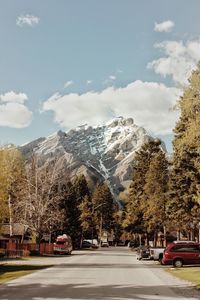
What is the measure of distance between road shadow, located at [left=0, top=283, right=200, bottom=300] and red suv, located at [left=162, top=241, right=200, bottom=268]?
1608cm

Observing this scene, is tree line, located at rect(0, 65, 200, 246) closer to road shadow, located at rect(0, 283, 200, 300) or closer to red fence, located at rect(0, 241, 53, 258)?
red fence, located at rect(0, 241, 53, 258)

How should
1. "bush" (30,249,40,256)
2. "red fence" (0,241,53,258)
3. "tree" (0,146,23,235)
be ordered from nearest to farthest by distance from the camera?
"tree" (0,146,23,235) < "red fence" (0,241,53,258) < "bush" (30,249,40,256)

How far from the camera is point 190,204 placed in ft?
155

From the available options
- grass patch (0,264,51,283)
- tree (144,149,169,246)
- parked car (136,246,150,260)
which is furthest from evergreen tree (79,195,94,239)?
grass patch (0,264,51,283)

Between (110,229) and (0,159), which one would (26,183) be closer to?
(0,159)

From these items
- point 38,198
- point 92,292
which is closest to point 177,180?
point 38,198

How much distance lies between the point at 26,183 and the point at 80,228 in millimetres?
37126

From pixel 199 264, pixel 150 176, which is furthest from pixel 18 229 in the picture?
pixel 199 264

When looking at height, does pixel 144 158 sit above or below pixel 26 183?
above

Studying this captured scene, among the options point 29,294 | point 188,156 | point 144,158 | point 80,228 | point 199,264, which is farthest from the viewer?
point 80,228

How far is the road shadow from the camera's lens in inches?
693

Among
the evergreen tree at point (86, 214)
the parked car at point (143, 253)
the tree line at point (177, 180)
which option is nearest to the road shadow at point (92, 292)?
the tree line at point (177, 180)

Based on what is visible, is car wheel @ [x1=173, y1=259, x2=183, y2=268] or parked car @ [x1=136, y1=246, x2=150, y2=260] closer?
car wheel @ [x1=173, y1=259, x2=183, y2=268]

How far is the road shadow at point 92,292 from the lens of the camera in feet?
57.8
